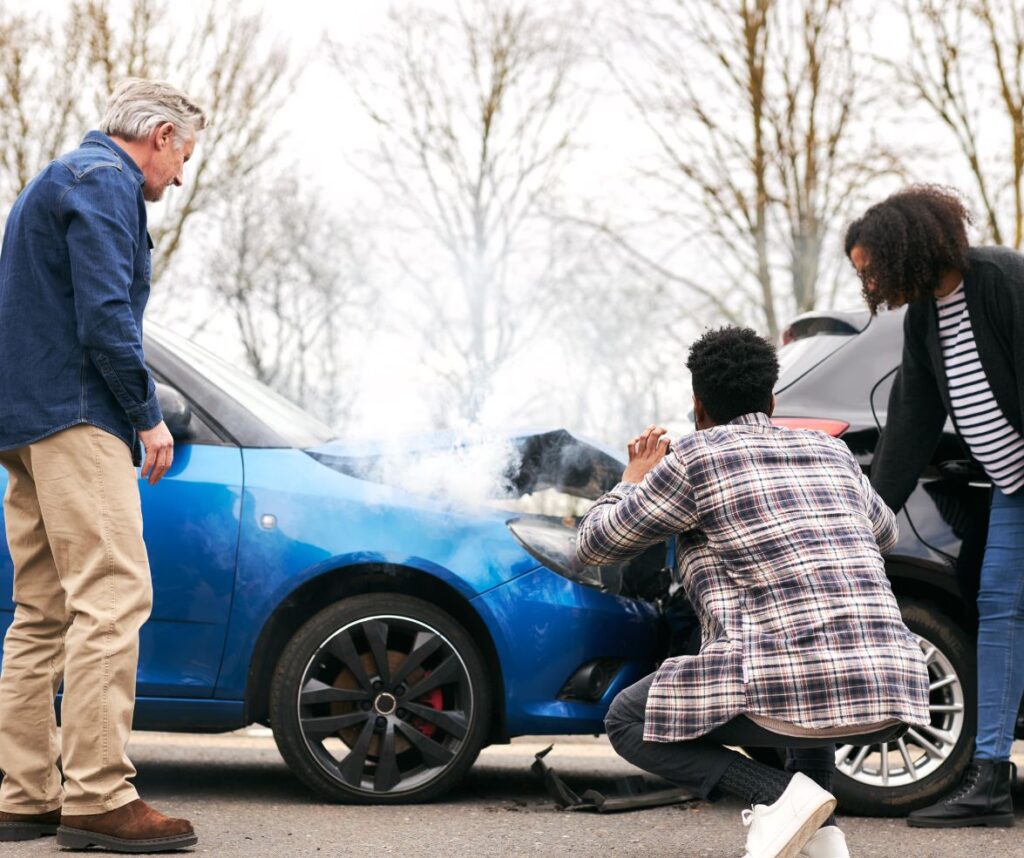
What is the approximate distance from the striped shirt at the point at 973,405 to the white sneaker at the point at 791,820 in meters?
1.45

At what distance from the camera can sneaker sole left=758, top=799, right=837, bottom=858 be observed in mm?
2844

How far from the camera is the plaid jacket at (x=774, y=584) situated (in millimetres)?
2934

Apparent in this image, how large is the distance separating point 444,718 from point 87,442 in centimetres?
132

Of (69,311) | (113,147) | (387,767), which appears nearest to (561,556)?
(387,767)

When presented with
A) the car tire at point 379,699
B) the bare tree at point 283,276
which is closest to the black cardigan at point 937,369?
the car tire at point 379,699

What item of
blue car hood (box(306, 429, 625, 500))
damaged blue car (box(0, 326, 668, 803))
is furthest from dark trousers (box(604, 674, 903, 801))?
blue car hood (box(306, 429, 625, 500))

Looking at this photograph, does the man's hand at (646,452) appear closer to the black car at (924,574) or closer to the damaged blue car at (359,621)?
the damaged blue car at (359,621)

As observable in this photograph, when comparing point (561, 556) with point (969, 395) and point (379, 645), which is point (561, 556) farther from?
point (969, 395)

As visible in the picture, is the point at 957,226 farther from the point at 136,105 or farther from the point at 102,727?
the point at 102,727

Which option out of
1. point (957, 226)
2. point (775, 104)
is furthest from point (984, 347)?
point (775, 104)

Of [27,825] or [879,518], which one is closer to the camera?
[879,518]

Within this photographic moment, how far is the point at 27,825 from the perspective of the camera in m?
3.42

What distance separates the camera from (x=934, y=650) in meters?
4.02

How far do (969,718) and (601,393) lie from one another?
774 centimetres
